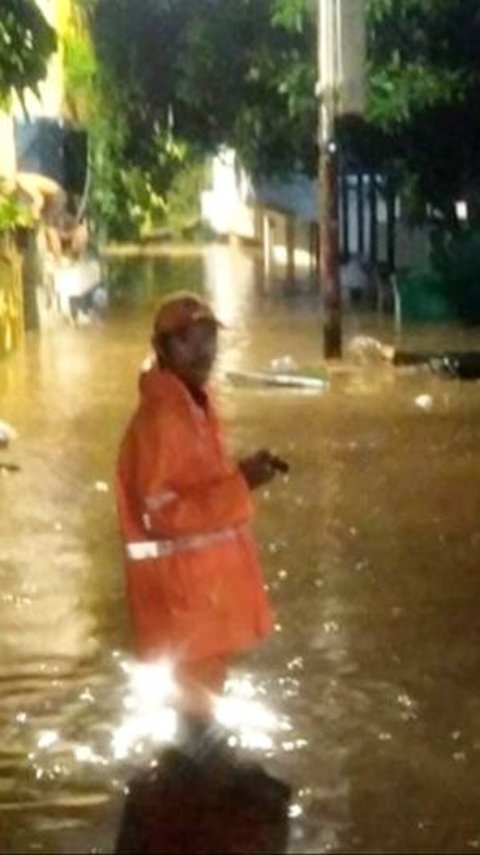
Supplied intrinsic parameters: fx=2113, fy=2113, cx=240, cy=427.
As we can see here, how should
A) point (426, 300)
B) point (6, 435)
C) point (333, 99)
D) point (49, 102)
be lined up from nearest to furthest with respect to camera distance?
point (6, 435) → point (333, 99) → point (426, 300) → point (49, 102)

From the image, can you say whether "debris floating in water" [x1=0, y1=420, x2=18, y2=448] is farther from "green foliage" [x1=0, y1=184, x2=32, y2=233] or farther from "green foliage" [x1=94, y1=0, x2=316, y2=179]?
"green foliage" [x1=94, y1=0, x2=316, y2=179]

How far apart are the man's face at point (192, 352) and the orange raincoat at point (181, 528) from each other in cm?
5

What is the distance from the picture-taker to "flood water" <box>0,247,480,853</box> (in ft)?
21.6

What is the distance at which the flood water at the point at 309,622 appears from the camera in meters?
6.58

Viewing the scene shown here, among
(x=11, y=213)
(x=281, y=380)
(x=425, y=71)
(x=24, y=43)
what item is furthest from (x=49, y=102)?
(x=24, y=43)

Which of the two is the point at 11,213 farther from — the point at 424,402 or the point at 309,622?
the point at 309,622

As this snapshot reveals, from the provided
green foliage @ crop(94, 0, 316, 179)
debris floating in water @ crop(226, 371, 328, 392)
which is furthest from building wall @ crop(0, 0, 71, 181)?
debris floating in water @ crop(226, 371, 328, 392)

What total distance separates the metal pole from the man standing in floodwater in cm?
1402

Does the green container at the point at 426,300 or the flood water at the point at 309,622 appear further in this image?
the green container at the point at 426,300

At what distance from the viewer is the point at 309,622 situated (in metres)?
9.19

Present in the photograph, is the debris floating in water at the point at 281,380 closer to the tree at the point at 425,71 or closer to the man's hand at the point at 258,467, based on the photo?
the tree at the point at 425,71

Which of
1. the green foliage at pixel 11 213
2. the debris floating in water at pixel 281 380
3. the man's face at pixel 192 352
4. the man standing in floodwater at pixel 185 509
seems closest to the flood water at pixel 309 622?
the debris floating in water at pixel 281 380

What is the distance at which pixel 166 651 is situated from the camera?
661 cm

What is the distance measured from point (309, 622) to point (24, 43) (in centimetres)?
275
